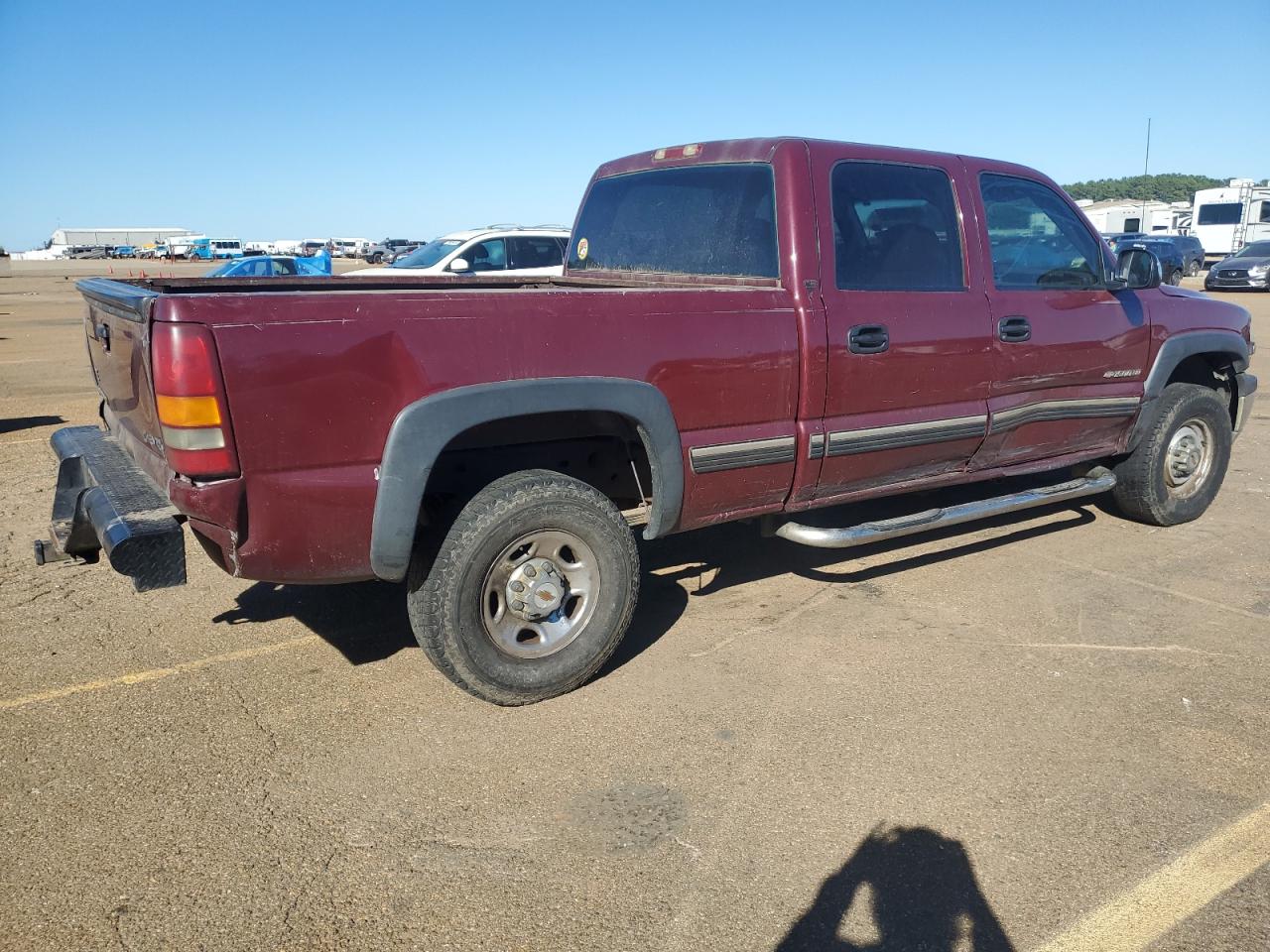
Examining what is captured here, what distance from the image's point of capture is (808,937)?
2459mm

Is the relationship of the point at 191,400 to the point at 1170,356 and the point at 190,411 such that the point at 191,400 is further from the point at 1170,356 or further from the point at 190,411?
the point at 1170,356

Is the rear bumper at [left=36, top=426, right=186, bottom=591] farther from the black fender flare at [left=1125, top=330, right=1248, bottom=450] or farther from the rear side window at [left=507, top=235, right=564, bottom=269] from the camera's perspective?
the rear side window at [left=507, top=235, right=564, bottom=269]

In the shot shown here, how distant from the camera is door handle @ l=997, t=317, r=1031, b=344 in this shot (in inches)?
180

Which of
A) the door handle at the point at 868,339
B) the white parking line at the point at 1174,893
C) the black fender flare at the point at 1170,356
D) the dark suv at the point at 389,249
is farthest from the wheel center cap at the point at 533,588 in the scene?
the dark suv at the point at 389,249

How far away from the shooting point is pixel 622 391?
352cm

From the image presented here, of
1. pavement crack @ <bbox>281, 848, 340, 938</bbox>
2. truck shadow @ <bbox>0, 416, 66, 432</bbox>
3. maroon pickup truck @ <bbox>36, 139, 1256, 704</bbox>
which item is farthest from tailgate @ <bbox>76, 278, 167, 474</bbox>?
truck shadow @ <bbox>0, 416, 66, 432</bbox>

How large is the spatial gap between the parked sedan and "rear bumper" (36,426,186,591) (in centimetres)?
2812

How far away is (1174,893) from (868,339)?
7.44 ft

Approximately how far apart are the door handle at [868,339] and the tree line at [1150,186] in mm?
92813

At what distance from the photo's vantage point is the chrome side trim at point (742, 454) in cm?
380

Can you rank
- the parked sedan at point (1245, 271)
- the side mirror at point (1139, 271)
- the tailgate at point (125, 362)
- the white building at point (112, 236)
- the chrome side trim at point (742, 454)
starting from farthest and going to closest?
1. the white building at point (112, 236)
2. the parked sedan at point (1245, 271)
3. the side mirror at point (1139, 271)
4. the chrome side trim at point (742, 454)
5. the tailgate at point (125, 362)

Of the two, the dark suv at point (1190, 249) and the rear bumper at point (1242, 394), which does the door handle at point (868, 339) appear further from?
the dark suv at point (1190, 249)

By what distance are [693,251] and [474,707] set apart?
221cm

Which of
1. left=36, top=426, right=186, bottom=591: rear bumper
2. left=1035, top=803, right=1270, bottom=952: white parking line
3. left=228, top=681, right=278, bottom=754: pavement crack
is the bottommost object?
left=1035, top=803, right=1270, bottom=952: white parking line
